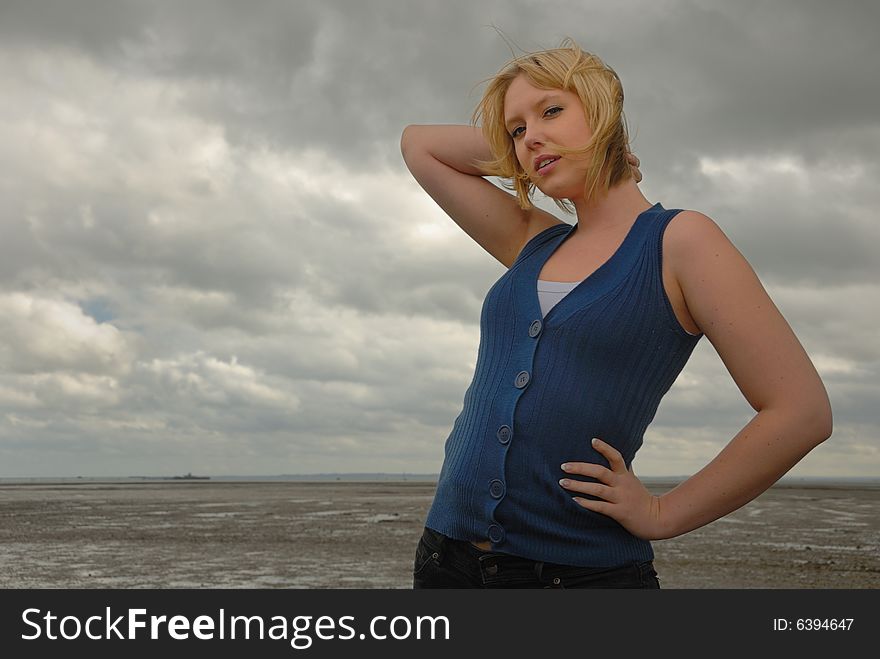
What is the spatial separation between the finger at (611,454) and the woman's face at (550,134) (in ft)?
1.90

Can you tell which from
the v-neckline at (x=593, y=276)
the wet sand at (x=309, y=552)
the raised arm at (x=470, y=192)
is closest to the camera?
the v-neckline at (x=593, y=276)

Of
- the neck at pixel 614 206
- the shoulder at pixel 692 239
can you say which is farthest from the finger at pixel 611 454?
the neck at pixel 614 206

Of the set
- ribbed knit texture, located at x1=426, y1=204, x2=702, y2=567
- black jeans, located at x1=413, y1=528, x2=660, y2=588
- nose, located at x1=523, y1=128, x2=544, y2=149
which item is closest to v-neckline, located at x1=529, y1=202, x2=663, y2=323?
ribbed knit texture, located at x1=426, y1=204, x2=702, y2=567

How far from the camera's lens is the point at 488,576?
1886 millimetres

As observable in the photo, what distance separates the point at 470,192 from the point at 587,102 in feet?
1.76

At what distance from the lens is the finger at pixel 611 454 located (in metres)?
1.84

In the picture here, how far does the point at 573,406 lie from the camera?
1.87 meters

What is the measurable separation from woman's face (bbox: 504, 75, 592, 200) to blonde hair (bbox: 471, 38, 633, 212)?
0.06 ft

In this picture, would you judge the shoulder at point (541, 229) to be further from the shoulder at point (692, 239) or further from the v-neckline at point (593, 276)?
the shoulder at point (692, 239)

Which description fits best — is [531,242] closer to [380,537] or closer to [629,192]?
[629,192]

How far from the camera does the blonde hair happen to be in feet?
6.50

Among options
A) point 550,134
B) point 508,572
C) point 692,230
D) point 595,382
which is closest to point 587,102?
point 550,134

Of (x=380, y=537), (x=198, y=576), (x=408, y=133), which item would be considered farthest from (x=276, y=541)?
(x=408, y=133)

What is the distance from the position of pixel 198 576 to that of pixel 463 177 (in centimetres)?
1262
